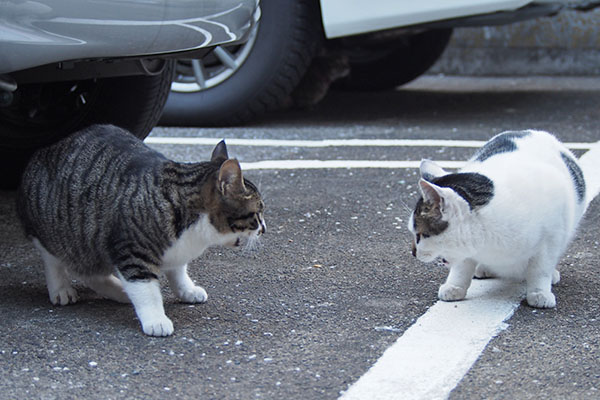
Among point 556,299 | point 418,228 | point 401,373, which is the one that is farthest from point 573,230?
point 401,373

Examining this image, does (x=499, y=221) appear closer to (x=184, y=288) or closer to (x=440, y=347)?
(x=440, y=347)

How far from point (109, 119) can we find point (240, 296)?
4.27 ft

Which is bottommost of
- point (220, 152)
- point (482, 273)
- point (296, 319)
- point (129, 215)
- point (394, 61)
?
point (394, 61)

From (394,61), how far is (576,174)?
4360 millimetres

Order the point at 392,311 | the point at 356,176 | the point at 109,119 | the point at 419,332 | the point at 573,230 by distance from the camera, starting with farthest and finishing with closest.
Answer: the point at 356,176 → the point at 109,119 → the point at 573,230 → the point at 392,311 → the point at 419,332

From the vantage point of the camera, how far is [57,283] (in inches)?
114

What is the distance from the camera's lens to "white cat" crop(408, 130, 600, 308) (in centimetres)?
276

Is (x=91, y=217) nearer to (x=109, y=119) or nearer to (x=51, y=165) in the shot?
(x=51, y=165)

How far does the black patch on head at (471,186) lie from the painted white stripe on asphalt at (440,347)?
38cm

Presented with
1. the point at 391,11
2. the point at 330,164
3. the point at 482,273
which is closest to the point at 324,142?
the point at 330,164

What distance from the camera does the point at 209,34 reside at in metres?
3.26

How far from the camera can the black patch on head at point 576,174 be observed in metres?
3.10

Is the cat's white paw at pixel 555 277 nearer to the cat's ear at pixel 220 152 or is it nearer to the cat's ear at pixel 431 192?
the cat's ear at pixel 431 192

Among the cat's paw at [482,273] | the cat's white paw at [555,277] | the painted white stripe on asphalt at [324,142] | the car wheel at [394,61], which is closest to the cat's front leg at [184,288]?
the cat's paw at [482,273]
